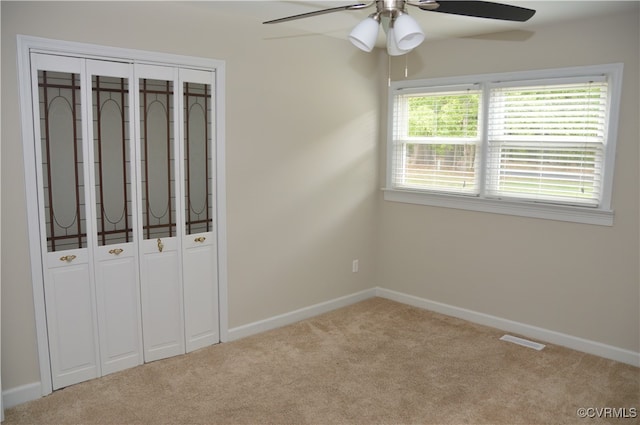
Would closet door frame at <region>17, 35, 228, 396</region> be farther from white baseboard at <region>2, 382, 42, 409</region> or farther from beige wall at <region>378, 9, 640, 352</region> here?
beige wall at <region>378, 9, 640, 352</region>

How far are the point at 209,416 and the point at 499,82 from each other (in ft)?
10.3

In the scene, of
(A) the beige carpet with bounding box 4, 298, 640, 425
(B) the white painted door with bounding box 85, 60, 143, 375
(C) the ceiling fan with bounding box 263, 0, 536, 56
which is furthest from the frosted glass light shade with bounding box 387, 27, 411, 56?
(A) the beige carpet with bounding box 4, 298, 640, 425

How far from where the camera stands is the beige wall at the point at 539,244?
3420 millimetres

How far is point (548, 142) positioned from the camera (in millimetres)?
3736

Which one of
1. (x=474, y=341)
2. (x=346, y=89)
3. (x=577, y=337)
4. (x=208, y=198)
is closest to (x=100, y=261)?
(x=208, y=198)

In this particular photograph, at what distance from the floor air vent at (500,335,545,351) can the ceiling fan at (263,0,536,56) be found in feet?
8.21

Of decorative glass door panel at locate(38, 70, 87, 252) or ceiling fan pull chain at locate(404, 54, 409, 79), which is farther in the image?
ceiling fan pull chain at locate(404, 54, 409, 79)

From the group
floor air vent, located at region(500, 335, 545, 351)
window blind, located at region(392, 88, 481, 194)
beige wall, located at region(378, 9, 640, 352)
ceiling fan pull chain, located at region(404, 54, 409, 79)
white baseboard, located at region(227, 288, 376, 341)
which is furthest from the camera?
ceiling fan pull chain, located at region(404, 54, 409, 79)

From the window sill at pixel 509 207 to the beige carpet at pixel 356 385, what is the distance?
969 millimetres

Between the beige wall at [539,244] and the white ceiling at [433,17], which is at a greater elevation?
the white ceiling at [433,17]

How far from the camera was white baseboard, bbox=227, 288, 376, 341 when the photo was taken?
3.92 meters

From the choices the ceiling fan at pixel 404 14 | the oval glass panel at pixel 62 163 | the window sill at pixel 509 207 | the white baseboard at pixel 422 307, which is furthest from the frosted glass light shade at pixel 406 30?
the white baseboard at pixel 422 307

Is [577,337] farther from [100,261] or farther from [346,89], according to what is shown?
[100,261]

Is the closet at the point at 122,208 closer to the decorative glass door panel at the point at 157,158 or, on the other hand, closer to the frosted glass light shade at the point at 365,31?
the decorative glass door panel at the point at 157,158
